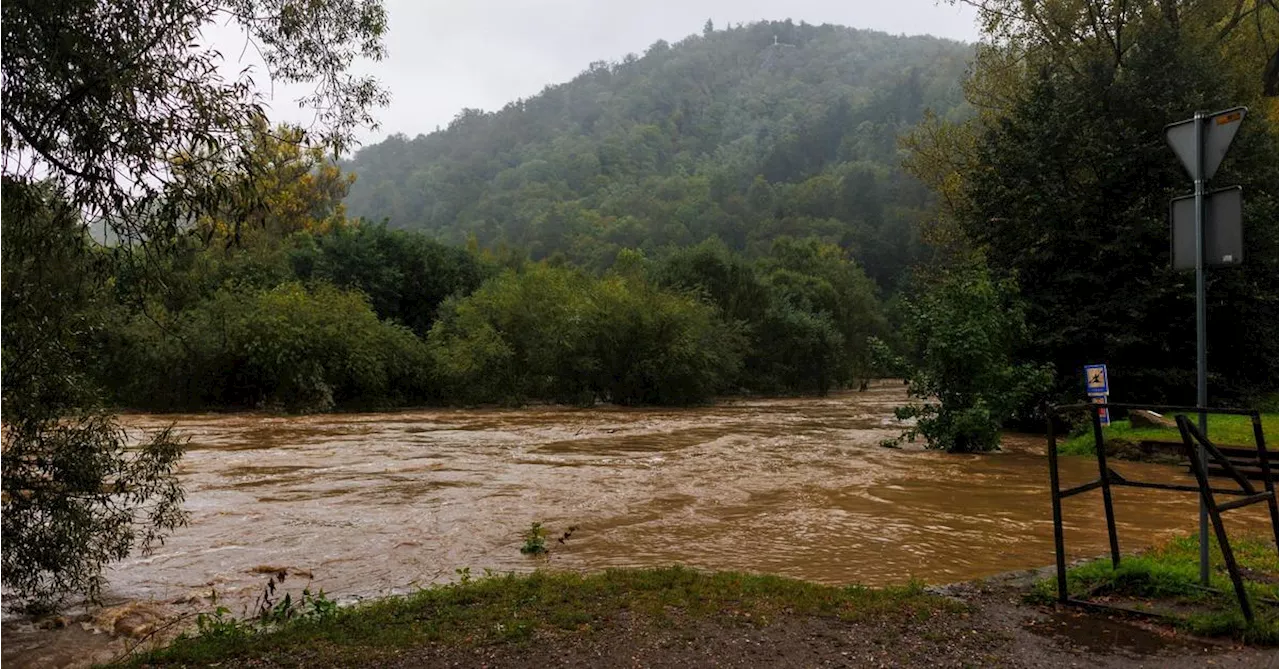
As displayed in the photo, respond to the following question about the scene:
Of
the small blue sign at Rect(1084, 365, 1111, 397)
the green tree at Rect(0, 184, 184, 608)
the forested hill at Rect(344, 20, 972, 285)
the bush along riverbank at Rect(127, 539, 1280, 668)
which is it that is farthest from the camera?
the forested hill at Rect(344, 20, 972, 285)

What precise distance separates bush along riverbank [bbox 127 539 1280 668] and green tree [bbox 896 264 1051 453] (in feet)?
40.0

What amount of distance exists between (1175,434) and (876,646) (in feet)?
53.2

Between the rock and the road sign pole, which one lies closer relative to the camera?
the road sign pole

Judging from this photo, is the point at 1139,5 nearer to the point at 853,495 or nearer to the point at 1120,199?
the point at 1120,199

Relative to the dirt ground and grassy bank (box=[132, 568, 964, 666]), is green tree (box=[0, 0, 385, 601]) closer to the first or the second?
grassy bank (box=[132, 568, 964, 666])

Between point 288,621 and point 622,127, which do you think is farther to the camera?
point 622,127

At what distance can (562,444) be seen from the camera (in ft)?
71.7

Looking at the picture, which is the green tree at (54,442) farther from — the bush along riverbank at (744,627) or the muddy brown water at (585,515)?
the bush along riverbank at (744,627)

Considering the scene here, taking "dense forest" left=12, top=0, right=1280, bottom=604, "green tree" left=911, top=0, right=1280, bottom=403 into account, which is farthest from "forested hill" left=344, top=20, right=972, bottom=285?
"green tree" left=911, top=0, right=1280, bottom=403

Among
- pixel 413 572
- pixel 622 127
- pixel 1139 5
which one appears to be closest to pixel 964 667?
pixel 413 572

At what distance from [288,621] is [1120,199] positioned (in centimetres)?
2316

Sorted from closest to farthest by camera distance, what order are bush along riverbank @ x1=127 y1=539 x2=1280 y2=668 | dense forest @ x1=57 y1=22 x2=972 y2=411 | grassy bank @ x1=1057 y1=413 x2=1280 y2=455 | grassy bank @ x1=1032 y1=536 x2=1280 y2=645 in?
bush along riverbank @ x1=127 y1=539 x2=1280 y2=668, grassy bank @ x1=1032 y1=536 x2=1280 y2=645, grassy bank @ x1=1057 y1=413 x2=1280 y2=455, dense forest @ x1=57 y1=22 x2=972 y2=411

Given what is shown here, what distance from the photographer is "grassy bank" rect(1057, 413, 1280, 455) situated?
1729cm

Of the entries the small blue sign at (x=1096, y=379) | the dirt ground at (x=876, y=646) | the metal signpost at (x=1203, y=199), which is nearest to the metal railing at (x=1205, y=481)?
the metal signpost at (x=1203, y=199)
